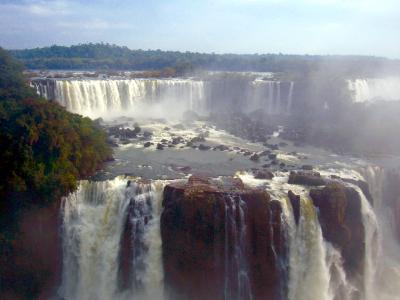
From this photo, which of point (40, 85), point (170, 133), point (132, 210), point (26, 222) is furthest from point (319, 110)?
point (26, 222)

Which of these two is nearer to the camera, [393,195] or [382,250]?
[382,250]

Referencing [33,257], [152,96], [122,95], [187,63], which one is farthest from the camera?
[187,63]

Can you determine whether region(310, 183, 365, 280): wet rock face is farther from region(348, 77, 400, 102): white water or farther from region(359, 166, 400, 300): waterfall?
region(348, 77, 400, 102): white water

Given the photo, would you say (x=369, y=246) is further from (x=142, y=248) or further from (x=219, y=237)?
(x=142, y=248)

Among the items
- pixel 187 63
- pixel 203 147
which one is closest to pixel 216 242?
pixel 203 147

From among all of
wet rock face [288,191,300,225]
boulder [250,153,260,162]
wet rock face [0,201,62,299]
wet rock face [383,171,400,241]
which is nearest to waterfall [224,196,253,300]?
wet rock face [288,191,300,225]

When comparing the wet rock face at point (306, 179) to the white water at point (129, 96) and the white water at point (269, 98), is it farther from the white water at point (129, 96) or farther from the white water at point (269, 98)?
the white water at point (269, 98)
